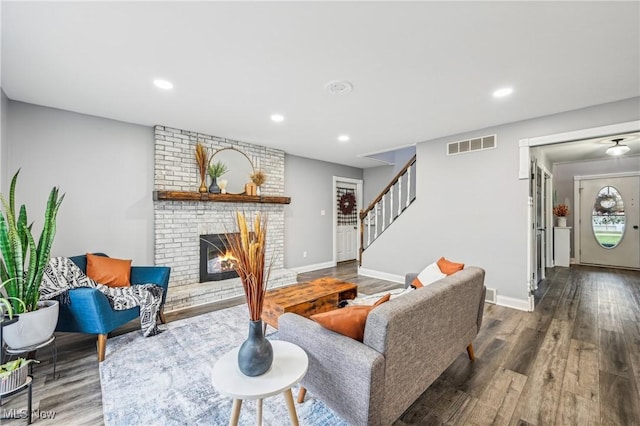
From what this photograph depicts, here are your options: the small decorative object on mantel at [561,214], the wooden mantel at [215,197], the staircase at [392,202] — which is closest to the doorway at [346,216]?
the staircase at [392,202]

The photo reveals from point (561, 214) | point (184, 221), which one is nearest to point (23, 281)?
point (184, 221)

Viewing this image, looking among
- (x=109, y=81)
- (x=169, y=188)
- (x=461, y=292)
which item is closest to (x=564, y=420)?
(x=461, y=292)

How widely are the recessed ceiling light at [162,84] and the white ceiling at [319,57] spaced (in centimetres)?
9

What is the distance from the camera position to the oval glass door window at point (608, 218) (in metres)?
5.91

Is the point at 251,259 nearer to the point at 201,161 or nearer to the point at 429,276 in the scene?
the point at 429,276

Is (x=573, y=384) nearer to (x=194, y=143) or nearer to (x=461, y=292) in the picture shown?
(x=461, y=292)

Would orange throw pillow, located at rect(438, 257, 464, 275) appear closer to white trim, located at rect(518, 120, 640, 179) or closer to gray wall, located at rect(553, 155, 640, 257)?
white trim, located at rect(518, 120, 640, 179)

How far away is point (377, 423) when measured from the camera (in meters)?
1.27

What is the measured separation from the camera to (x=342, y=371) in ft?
4.32

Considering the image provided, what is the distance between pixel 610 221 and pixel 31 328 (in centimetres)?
962

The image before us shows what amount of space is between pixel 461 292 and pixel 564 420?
90 centimetres

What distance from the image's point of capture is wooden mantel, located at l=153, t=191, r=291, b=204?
3666 mm

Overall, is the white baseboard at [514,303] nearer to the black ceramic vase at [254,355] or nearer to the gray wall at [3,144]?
the black ceramic vase at [254,355]

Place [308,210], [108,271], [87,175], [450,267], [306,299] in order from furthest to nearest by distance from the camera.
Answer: [308,210] → [87,175] → [108,271] → [306,299] → [450,267]
